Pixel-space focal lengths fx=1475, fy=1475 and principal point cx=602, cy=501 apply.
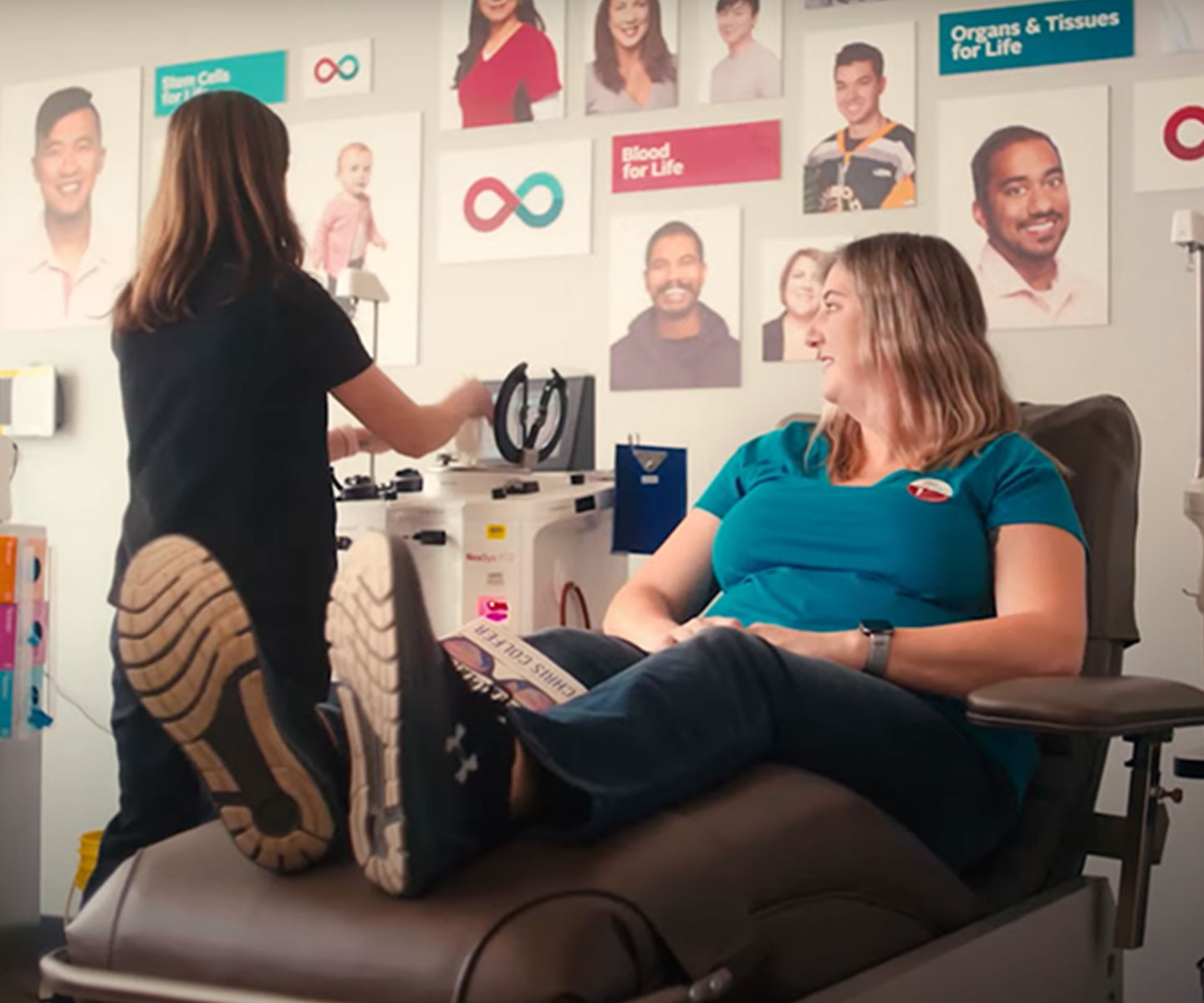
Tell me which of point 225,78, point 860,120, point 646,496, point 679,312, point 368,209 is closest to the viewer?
point 646,496

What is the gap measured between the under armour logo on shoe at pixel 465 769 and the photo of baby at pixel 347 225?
218cm

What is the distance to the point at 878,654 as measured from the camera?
1.48 meters

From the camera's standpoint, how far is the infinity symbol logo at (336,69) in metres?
3.14

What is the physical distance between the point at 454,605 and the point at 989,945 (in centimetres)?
119

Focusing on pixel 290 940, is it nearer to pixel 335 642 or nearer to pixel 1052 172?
pixel 335 642

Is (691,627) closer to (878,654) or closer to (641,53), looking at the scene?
(878,654)

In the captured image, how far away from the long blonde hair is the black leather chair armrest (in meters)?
0.48

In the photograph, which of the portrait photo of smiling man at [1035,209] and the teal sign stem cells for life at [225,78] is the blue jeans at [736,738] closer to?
the portrait photo of smiling man at [1035,209]

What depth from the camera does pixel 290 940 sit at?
3.45 feet

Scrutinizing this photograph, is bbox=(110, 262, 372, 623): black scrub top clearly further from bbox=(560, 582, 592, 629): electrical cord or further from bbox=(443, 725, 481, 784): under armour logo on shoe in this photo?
bbox=(443, 725, 481, 784): under armour logo on shoe

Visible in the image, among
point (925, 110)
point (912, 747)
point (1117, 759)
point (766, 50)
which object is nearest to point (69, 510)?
point (766, 50)

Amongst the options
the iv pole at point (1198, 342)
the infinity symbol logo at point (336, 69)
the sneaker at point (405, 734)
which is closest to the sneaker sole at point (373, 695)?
the sneaker at point (405, 734)

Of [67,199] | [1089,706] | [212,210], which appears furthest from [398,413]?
[67,199]

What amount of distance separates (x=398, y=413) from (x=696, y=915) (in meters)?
1.16
